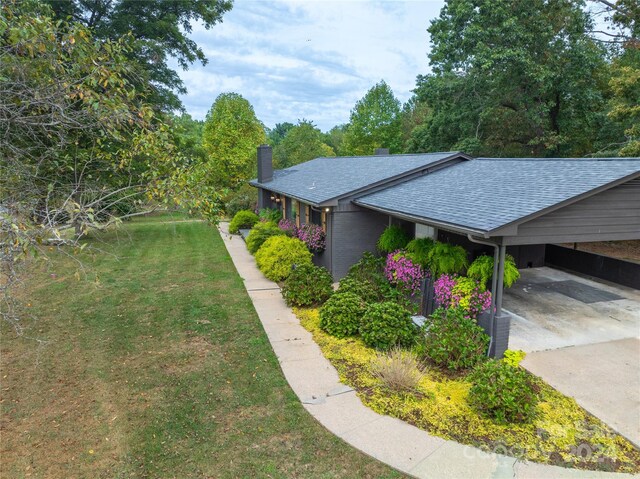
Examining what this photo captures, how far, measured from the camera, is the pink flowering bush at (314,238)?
12.8m

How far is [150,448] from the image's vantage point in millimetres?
4766

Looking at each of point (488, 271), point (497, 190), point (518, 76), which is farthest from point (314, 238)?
point (518, 76)

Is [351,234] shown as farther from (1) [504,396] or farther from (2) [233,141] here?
(2) [233,141]

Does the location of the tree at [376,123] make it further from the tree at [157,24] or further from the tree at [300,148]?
the tree at [157,24]

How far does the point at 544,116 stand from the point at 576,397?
61.4 ft

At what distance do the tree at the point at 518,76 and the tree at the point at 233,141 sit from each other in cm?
1884

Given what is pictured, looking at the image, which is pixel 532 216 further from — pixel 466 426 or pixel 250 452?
pixel 250 452

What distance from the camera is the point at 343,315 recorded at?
26.5 ft

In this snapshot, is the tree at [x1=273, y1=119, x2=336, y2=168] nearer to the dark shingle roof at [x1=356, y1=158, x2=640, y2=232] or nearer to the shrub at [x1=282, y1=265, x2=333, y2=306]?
the dark shingle roof at [x1=356, y1=158, x2=640, y2=232]

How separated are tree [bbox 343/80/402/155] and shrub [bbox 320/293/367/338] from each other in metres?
38.6

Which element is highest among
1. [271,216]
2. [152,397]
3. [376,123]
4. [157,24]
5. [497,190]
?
[157,24]

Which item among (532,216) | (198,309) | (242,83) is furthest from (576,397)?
(242,83)

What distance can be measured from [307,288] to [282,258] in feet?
9.19

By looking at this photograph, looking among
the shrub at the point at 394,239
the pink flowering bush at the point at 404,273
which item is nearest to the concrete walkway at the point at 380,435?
the pink flowering bush at the point at 404,273
